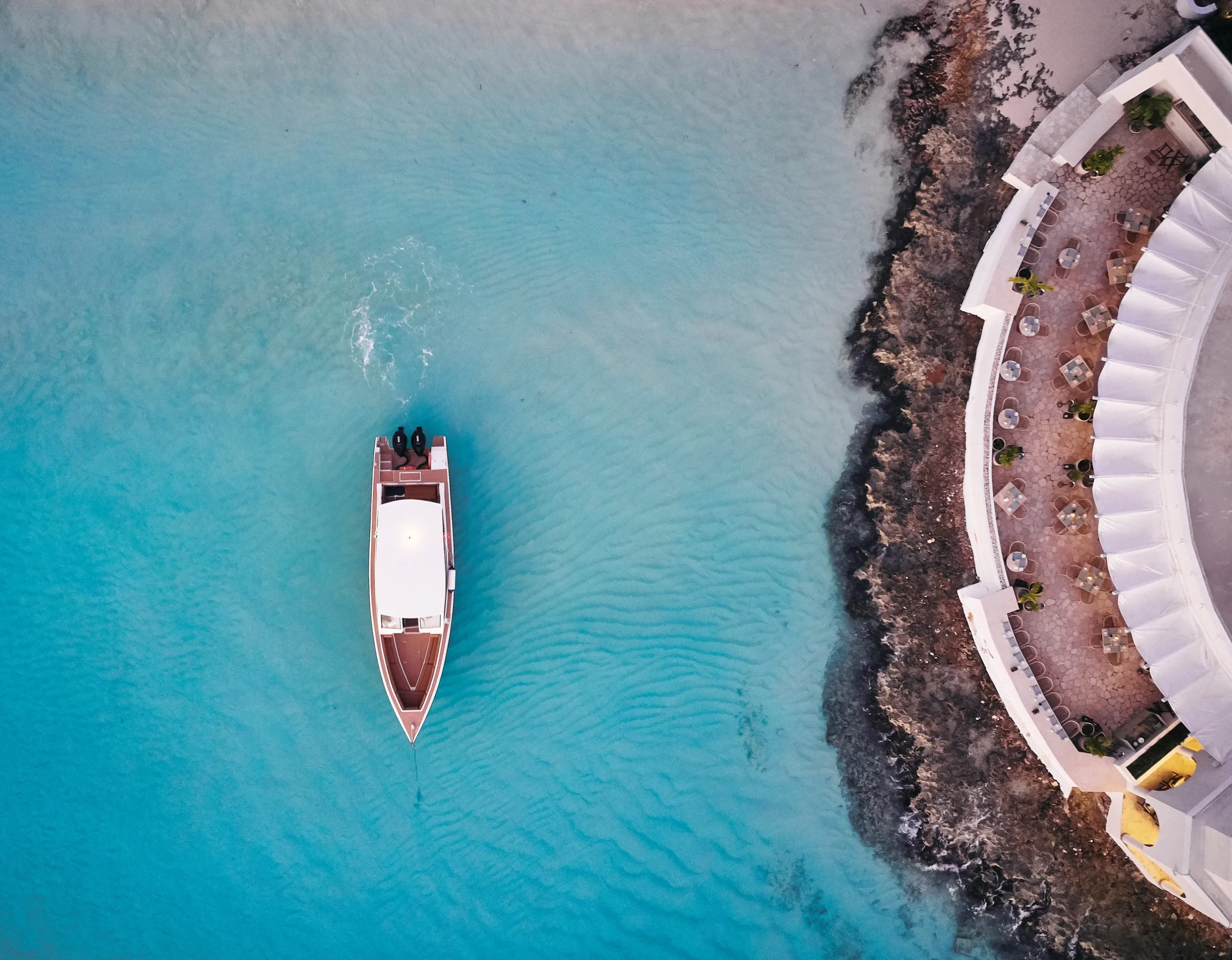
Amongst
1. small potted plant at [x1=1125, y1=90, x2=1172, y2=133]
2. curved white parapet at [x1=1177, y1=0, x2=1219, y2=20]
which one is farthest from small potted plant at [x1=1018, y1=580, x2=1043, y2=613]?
curved white parapet at [x1=1177, y1=0, x2=1219, y2=20]

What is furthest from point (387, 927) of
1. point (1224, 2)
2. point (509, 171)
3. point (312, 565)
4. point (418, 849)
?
point (1224, 2)

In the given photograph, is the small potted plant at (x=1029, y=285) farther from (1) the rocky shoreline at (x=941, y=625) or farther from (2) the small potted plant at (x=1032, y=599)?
(2) the small potted plant at (x=1032, y=599)

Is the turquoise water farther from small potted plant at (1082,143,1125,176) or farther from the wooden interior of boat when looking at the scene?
small potted plant at (1082,143,1125,176)

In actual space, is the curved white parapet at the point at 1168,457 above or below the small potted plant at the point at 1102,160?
below

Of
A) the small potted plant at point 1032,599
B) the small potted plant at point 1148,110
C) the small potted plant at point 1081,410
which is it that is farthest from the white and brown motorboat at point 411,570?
the small potted plant at point 1148,110

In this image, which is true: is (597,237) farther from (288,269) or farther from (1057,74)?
(1057,74)
